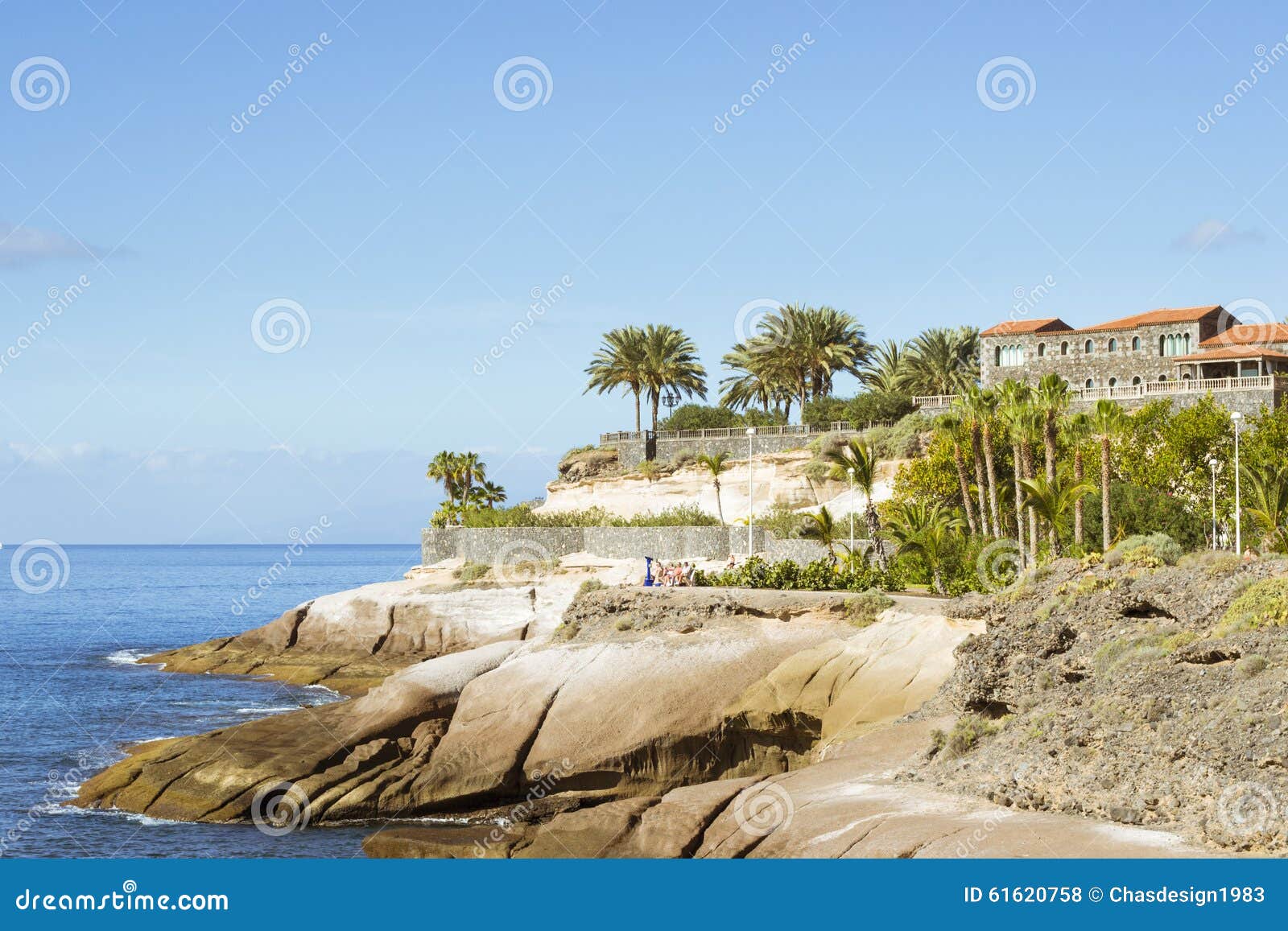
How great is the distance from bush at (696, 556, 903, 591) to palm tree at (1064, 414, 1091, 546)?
620 cm

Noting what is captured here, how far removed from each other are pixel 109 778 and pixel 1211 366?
195 feet

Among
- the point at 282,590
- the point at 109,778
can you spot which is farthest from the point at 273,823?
the point at 282,590

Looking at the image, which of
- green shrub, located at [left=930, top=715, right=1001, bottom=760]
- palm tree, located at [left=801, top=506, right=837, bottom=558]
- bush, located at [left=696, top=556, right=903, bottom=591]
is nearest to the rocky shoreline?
green shrub, located at [left=930, top=715, right=1001, bottom=760]

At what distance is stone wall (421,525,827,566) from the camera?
5073 centimetres

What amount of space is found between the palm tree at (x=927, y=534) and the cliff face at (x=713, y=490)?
1698cm

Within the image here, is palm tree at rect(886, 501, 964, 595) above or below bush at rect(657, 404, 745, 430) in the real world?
below

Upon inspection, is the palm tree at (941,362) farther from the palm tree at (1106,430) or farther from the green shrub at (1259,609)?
the green shrub at (1259,609)

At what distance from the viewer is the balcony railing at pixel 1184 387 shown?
2388 inches

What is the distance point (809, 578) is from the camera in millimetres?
40031

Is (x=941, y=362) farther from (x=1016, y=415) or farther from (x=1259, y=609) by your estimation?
(x=1259, y=609)

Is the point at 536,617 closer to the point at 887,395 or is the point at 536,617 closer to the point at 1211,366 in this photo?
the point at 887,395

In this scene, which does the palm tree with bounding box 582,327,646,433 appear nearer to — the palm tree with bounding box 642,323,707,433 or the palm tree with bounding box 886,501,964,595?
the palm tree with bounding box 642,323,707,433

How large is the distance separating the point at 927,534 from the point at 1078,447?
25.1ft

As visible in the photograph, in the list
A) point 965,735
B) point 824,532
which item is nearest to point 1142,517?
point 824,532
